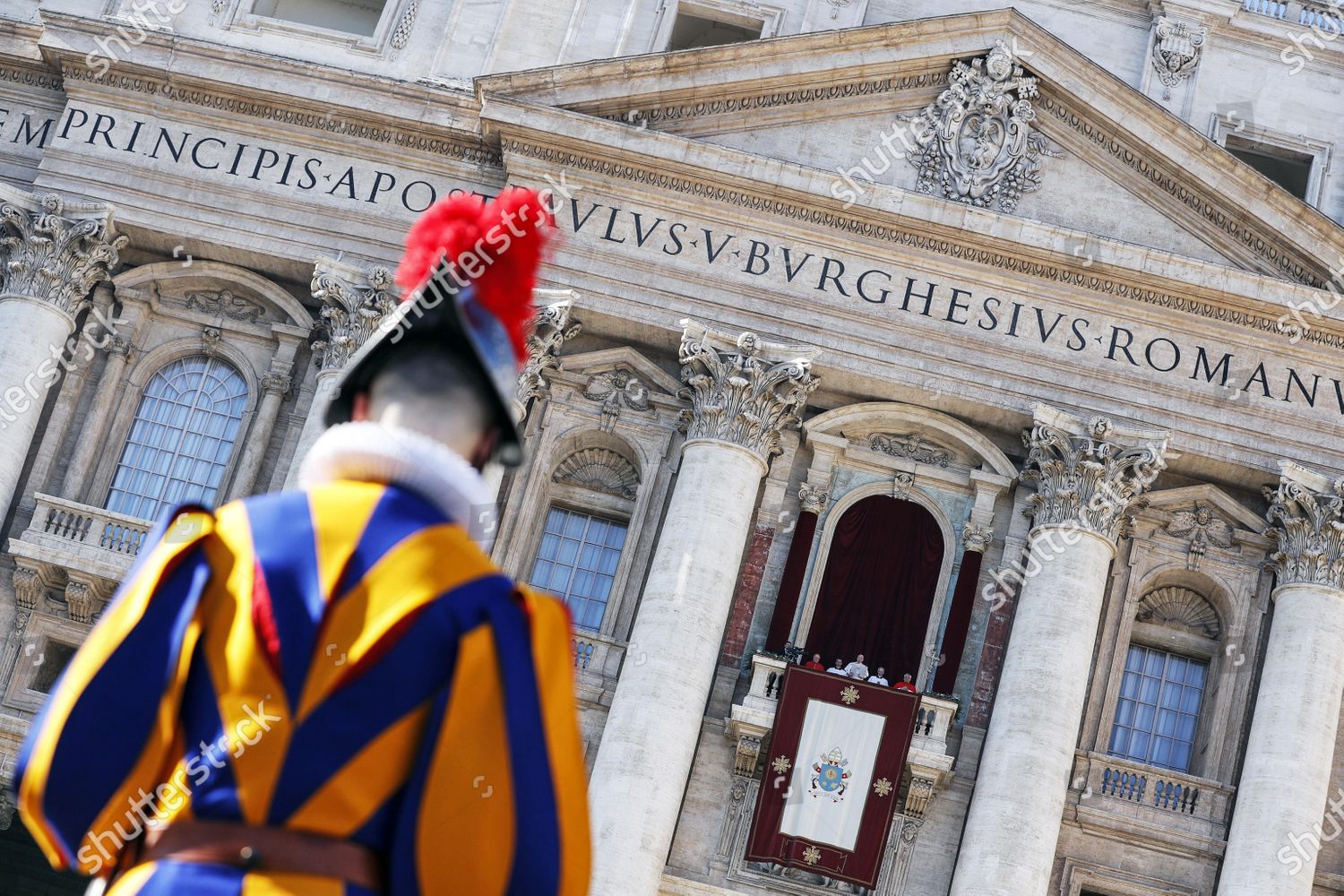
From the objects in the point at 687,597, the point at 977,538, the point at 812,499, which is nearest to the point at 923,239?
the point at 812,499

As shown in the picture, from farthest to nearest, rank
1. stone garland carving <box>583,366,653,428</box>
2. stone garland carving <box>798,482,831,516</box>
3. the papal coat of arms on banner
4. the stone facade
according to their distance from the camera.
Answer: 1. stone garland carving <box>583,366,653,428</box>
2. stone garland carving <box>798,482,831,516</box>
3. the stone facade
4. the papal coat of arms on banner

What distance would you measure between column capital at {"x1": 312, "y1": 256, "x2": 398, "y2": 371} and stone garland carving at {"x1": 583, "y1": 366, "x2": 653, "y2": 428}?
2846mm

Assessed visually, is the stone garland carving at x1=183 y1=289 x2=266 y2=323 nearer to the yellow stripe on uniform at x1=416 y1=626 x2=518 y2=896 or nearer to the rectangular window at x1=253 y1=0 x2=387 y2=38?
the rectangular window at x1=253 y1=0 x2=387 y2=38

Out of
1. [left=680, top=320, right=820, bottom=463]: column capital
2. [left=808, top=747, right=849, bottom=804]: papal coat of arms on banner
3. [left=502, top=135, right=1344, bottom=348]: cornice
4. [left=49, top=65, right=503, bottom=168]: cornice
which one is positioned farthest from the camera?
[left=49, top=65, right=503, bottom=168]: cornice

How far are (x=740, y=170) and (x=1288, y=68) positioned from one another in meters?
9.56

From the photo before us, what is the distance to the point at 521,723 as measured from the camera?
4145 millimetres

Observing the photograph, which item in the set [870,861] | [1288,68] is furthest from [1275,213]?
[870,861]

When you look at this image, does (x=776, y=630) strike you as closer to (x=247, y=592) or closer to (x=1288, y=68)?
(x=1288, y=68)

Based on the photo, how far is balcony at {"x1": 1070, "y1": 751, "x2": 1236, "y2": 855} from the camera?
21.7 metres

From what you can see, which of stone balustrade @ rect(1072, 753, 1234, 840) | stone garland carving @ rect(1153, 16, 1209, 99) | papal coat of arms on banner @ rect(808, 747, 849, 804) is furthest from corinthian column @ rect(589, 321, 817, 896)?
stone garland carving @ rect(1153, 16, 1209, 99)

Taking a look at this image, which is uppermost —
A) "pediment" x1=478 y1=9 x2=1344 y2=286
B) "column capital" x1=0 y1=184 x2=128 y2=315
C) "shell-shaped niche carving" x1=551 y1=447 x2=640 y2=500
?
"pediment" x1=478 y1=9 x2=1344 y2=286

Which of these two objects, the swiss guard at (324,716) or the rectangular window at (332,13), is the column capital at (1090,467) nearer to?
the rectangular window at (332,13)

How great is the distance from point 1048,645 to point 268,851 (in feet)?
59.9

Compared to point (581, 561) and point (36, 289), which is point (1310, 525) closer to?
point (581, 561)
